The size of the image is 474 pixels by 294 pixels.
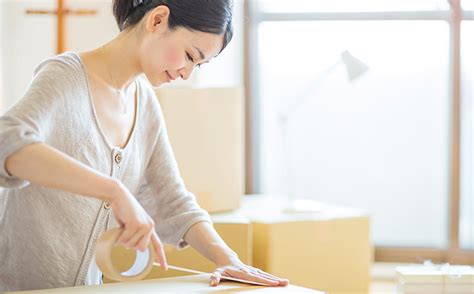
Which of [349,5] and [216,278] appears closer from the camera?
[216,278]

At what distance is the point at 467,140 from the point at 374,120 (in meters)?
0.39

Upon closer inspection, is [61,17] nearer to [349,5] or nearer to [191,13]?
[349,5]

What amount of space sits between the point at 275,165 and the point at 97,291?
2251 mm

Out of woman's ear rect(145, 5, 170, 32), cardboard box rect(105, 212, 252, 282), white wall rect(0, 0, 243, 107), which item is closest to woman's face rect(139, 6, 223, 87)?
woman's ear rect(145, 5, 170, 32)

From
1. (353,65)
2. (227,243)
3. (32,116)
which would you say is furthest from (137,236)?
(353,65)

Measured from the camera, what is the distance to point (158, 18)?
158 cm

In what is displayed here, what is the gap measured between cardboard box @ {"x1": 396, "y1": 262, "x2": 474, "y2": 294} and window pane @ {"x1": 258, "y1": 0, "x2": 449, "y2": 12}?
169 cm

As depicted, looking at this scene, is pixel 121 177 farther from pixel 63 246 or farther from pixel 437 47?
pixel 437 47

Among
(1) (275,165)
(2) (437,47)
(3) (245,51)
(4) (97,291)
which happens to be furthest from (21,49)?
(4) (97,291)

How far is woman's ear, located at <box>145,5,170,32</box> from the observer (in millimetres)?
1572

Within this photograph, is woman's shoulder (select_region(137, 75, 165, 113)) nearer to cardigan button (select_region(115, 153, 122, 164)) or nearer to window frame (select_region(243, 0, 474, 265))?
cardigan button (select_region(115, 153, 122, 164))

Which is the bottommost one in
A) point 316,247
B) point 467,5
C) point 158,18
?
point 316,247

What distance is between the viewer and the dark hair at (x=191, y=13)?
5.15 feet

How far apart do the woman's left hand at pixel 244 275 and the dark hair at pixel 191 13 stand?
42 cm
